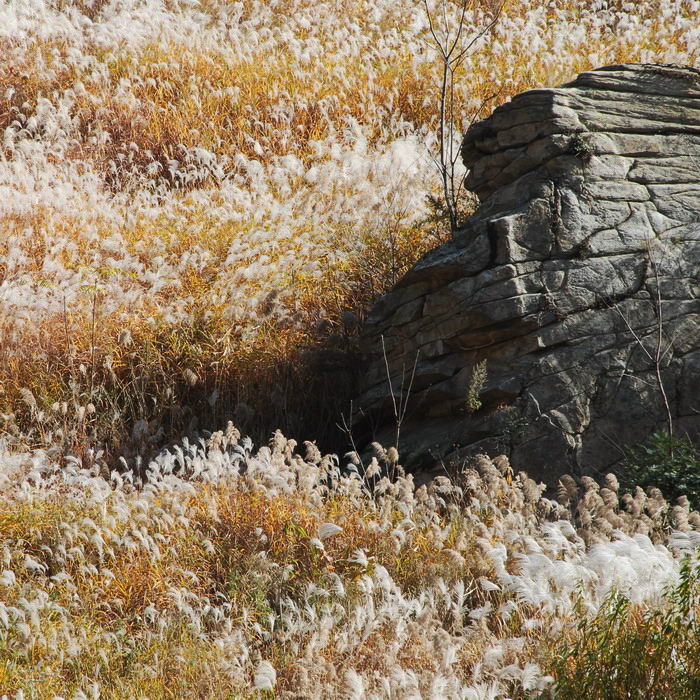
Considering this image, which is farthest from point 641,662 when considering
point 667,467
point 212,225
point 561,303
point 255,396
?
point 212,225

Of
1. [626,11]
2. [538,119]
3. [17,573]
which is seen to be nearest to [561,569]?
[17,573]

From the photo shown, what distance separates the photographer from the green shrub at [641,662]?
291 cm

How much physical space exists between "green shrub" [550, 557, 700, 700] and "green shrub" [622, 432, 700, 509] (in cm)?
193

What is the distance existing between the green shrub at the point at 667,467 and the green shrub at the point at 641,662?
1.93 meters

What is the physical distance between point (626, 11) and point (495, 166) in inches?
360

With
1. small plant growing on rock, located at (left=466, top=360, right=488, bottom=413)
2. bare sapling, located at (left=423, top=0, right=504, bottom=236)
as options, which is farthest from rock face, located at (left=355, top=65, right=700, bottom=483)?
bare sapling, located at (left=423, top=0, right=504, bottom=236)

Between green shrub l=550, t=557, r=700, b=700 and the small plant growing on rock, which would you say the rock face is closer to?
the small plant growing on rock

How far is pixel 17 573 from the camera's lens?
441 centimetres

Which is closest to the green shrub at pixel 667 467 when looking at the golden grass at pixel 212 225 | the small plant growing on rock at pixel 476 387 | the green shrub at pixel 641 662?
the small plant growing on rock at pixel 476 387

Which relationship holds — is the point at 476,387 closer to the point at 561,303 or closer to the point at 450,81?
the point at 561,303

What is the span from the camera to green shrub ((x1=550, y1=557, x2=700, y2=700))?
9.54ft

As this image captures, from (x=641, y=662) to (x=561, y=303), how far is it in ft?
10.6

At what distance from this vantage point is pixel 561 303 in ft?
19.0

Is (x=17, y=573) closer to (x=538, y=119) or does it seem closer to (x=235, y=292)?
(x=235, y=292)
